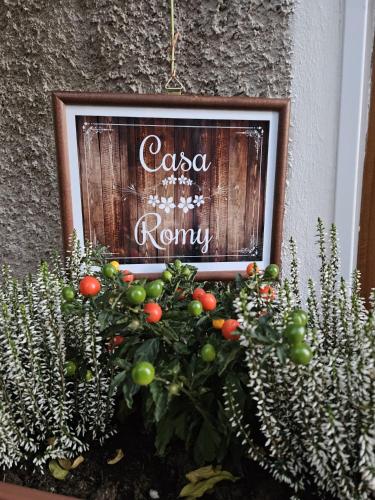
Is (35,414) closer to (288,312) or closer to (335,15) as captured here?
(288,312)

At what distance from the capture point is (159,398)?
1.69ft

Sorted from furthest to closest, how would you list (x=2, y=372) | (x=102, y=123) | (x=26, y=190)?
(x=26, y=190), (x=102, y=123), (x=2, y=372)

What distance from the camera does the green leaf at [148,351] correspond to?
1.87 feet

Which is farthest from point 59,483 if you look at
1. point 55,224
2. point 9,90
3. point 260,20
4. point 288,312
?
point 260,20

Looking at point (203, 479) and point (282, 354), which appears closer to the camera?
point (282, 354)

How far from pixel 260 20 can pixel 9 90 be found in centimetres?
65

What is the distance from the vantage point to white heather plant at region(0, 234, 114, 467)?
0.62 m

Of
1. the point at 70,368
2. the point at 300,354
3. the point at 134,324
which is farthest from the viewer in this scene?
the point at 70,368

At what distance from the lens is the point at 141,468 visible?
635 millimetres

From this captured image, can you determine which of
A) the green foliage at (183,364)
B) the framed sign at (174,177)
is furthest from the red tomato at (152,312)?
the framed sign at (174,177)

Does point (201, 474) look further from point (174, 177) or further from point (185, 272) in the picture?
point (174, 177)

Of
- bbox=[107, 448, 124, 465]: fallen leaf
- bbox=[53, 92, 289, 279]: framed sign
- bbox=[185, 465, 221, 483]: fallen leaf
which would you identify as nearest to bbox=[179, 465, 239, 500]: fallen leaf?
bbox=[185, 465, 221, 483]: fallen leaf

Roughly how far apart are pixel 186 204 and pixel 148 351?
44 cm

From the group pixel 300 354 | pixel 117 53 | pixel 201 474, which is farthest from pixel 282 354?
pixel 117 53
